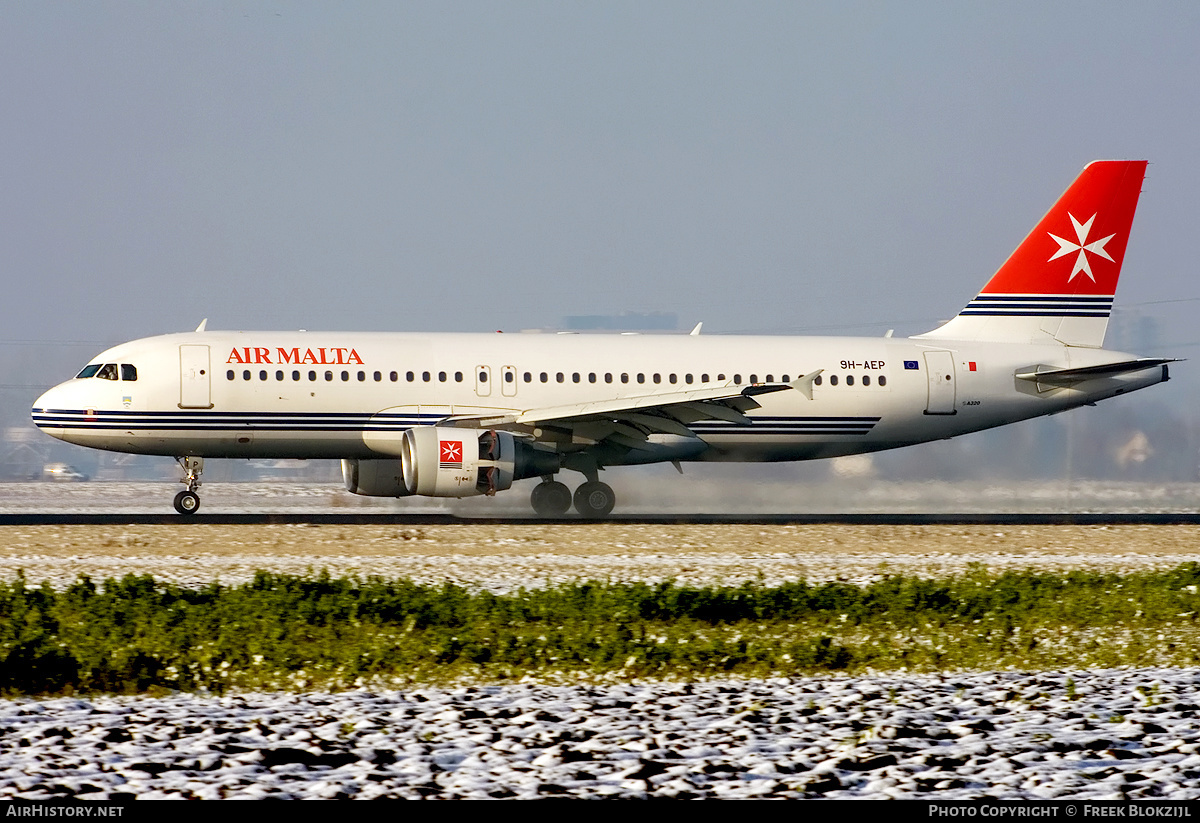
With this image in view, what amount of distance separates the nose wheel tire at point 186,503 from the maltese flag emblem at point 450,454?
18.0 ft

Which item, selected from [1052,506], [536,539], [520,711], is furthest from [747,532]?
[1052,506]

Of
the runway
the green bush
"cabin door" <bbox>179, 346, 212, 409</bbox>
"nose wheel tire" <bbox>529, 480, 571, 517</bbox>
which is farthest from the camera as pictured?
"nose wheel tire" <bbox>529, 480, 571, 517</bbox>

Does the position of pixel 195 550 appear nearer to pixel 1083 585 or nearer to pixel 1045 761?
pixel 1083 585

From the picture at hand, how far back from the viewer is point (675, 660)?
12242 millimetres

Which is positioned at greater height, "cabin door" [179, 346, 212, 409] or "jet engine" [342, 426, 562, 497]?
"cabin door" [179, 346, 212, 409]

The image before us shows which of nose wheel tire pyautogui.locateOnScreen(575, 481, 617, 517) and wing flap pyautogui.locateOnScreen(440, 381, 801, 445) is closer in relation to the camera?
wing flap pyautogui.locateOnScreen(440, 381, 801, 445)

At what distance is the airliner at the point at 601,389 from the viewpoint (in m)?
27.5

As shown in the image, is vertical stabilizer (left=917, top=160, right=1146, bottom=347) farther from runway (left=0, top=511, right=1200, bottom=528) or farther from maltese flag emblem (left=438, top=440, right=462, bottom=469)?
maltese flag emblem (left=438, top=440, right=462, bottom=469)

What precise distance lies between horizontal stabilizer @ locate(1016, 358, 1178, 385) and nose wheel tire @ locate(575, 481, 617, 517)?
9.65 metres

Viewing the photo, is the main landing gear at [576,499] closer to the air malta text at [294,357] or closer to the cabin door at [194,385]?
the air malta text at [294,357]

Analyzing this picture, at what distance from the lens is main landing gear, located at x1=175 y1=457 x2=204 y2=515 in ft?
92.6

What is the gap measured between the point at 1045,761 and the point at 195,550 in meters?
15.6

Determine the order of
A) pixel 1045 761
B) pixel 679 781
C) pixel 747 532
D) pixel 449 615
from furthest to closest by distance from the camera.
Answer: pixel 747 532
pixel 449 615
pixel 1045 761
pixel 679 781

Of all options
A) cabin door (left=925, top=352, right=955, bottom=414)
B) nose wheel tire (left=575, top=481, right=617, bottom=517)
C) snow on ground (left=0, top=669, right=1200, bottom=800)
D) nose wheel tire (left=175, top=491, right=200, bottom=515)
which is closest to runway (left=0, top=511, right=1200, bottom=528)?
nose wheel tire (left=175, top=491, right=200, bottom=515)
